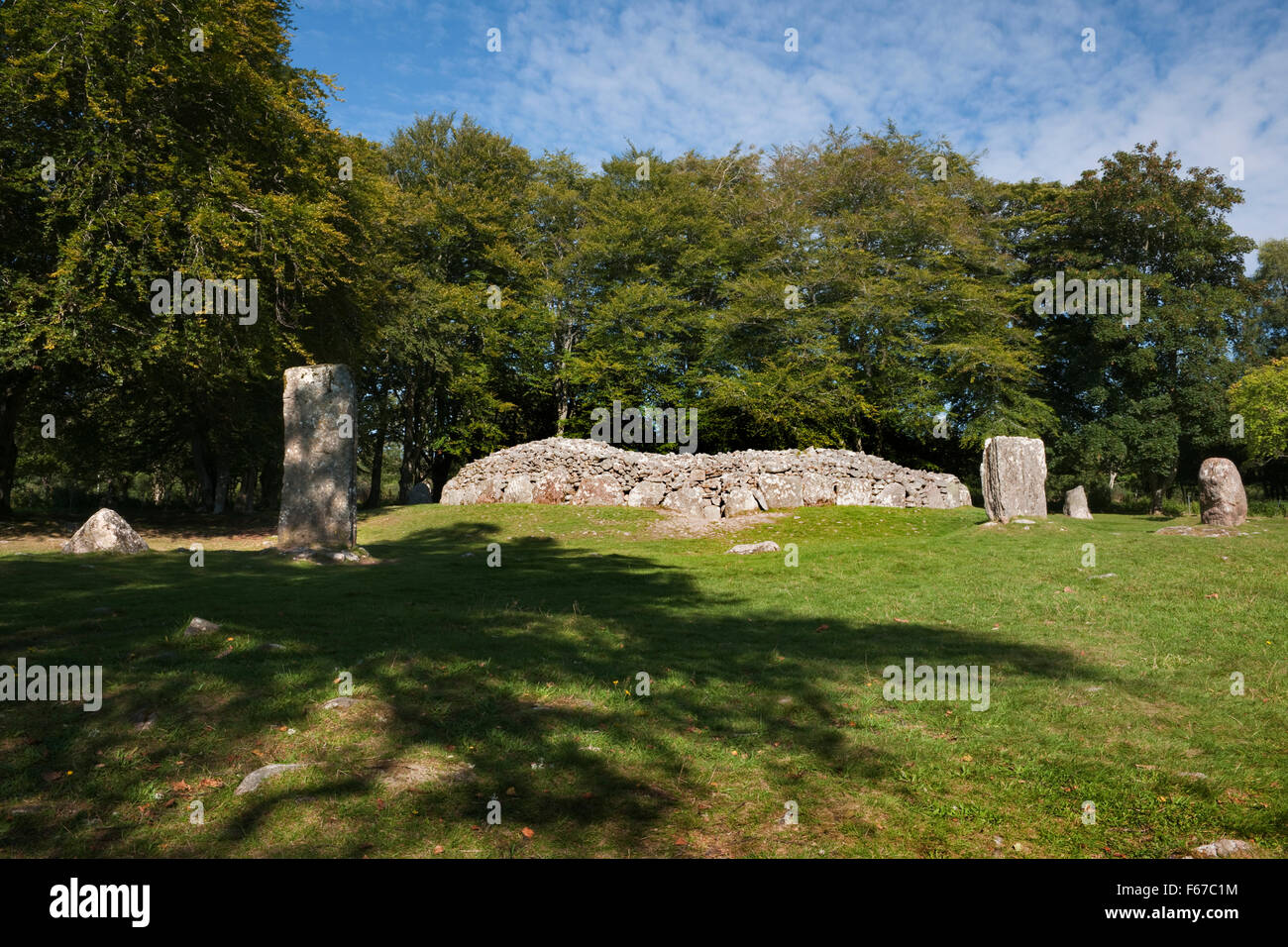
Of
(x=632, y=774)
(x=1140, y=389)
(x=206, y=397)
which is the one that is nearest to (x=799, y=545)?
(x=632, y=774)

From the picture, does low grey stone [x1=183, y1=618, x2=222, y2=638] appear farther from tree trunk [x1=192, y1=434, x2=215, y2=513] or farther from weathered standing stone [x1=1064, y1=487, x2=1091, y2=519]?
weathered standing stone [x1=1064, y1=487, x2=1091, y2=519]

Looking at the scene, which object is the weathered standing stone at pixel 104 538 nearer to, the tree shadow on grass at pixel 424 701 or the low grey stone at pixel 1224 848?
the tree shadow on grass at pixel 424 701

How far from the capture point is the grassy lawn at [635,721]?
400cm

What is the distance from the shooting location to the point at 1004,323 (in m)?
36.4

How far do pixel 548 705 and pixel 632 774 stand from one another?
4.33ft

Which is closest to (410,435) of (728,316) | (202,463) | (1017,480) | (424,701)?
(202,463)

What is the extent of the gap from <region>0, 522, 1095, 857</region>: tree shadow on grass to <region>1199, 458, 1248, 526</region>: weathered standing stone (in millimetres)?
11859

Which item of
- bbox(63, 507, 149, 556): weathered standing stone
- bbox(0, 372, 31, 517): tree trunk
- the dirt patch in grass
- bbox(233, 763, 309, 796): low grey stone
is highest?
bbox(0, 372, 31, 517): tree trunk

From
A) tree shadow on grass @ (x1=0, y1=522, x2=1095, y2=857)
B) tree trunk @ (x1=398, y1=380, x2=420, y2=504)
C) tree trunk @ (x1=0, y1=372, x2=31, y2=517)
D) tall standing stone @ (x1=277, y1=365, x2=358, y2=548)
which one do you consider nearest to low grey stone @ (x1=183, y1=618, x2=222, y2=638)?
tree shadow on grass @ (x1=0, y1=522, x2=1095, y2=857)

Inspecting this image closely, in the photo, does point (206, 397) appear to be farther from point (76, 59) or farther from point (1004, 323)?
point (1004, 323)

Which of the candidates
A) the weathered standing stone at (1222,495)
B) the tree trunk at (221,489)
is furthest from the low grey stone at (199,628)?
the tree trunk at (221,489)

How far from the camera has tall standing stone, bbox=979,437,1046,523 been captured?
19734 mm

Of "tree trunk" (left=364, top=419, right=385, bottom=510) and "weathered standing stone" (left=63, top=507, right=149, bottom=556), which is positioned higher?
"tree trunk" (left=364, top=419, right=385, bottom=510)

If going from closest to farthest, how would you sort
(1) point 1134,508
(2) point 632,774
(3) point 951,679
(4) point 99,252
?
(2) point 632,774
(3) point 951,679
(4) point 99,252
(1) point 1134,508
